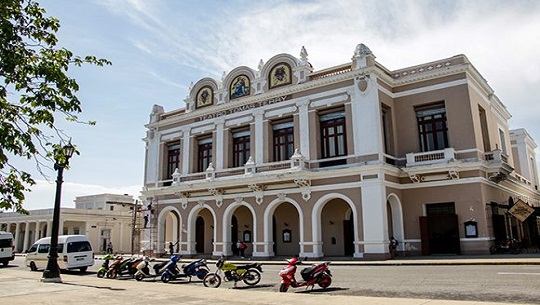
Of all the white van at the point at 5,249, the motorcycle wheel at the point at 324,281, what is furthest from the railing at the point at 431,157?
the white van at the point at 5,249

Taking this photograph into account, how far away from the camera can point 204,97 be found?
105 feet

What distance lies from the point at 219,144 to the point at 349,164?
9629 millimetres

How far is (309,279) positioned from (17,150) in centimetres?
819

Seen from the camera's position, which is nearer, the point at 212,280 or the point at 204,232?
the point at 212,280

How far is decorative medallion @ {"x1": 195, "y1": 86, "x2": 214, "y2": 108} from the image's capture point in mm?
31406

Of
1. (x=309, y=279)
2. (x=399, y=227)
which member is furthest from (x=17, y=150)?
(x=399, y=227)

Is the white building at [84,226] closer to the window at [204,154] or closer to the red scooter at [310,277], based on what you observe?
the window at [204,154]

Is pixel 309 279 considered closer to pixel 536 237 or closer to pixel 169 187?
pixel 169 187

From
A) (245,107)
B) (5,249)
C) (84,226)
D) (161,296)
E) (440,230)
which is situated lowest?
(161,296)

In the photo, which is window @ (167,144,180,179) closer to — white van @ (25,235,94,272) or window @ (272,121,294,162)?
window @ (272,121,294,162)

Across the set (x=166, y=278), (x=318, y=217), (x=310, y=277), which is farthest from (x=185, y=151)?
(x=310, y=277)

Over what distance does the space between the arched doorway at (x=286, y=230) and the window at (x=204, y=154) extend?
20.8 ft

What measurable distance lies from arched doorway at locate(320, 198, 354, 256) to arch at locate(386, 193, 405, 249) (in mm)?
2615

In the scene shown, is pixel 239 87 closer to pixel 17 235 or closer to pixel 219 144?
pixel 219 144
